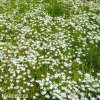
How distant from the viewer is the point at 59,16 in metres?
10.4

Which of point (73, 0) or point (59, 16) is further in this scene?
point (73, 0)

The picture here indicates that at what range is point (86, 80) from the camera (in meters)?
6.71

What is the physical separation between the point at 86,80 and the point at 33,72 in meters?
1.48

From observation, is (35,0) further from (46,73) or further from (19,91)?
(19,91)

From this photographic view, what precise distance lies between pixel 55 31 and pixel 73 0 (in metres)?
3.49

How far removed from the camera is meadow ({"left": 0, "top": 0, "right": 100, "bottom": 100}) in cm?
644

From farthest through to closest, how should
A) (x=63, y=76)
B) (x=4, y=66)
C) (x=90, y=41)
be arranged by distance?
1. (x=90, y=41)
2. (x=4, y=66)
3. (x=63, y=76)

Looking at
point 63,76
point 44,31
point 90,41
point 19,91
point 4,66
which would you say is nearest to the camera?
point 19,91

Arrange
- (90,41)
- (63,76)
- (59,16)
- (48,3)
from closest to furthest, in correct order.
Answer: (63,76) → (90,41) → (59,16) → (48,3)

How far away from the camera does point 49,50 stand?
317 inches

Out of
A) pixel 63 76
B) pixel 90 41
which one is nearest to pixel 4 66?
pixel 63 76

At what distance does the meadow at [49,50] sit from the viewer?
6.44 meters

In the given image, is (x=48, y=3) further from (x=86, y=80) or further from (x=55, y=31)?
(x=86, y=80)

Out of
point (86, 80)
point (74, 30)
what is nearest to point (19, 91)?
point (86, 80)
